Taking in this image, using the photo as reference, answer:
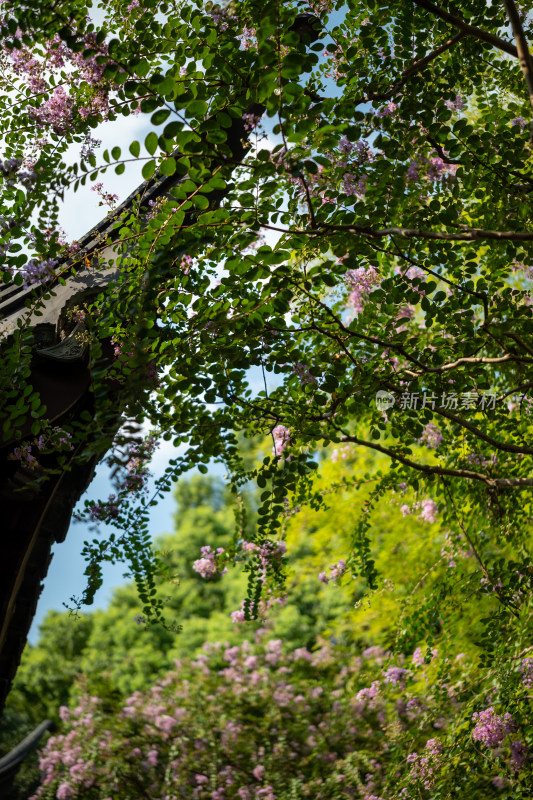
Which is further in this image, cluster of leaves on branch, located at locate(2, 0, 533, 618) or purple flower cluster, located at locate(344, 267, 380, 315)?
purple flower cluster, located at locate(344, 267, 380, 315)

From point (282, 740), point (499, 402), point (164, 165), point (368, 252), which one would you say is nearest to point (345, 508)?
point (282, 740)

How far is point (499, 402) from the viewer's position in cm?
407

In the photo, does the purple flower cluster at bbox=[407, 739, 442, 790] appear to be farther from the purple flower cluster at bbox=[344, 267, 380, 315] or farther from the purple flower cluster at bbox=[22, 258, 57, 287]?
the purple flower cluster at bbox=[22, 258, 57, 287]

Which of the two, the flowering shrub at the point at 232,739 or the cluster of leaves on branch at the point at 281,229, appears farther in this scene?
the flowering shrub at the point at 232,739

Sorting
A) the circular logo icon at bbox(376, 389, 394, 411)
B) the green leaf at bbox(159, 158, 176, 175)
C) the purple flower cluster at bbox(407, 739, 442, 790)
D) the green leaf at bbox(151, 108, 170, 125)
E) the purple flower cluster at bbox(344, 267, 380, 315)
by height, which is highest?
the purple flower cluster at bbox(344, 267, 380, 315)

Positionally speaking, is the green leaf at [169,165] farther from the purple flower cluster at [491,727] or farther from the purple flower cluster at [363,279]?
the purple flower cluster at [491,727]

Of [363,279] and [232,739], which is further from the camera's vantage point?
[232,739]

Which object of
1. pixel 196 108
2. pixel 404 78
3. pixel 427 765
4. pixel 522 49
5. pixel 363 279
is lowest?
pixel 427 765

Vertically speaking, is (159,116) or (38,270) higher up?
(38,270)

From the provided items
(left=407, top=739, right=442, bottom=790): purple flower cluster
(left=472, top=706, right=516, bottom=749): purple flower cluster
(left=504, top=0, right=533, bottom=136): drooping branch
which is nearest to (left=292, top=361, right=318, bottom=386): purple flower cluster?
(left=504, top=0, right=533, bottom=136): drooping branch

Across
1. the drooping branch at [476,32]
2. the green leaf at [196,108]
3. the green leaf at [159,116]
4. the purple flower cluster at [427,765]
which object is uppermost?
the drooping branch at [476,32]

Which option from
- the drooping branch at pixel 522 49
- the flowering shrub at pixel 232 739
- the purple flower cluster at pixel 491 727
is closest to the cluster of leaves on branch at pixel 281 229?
the drooping branch at pixel 522 49

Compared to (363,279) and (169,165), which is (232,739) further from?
(169,165)

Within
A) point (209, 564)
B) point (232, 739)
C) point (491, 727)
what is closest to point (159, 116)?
point (491, 727)
